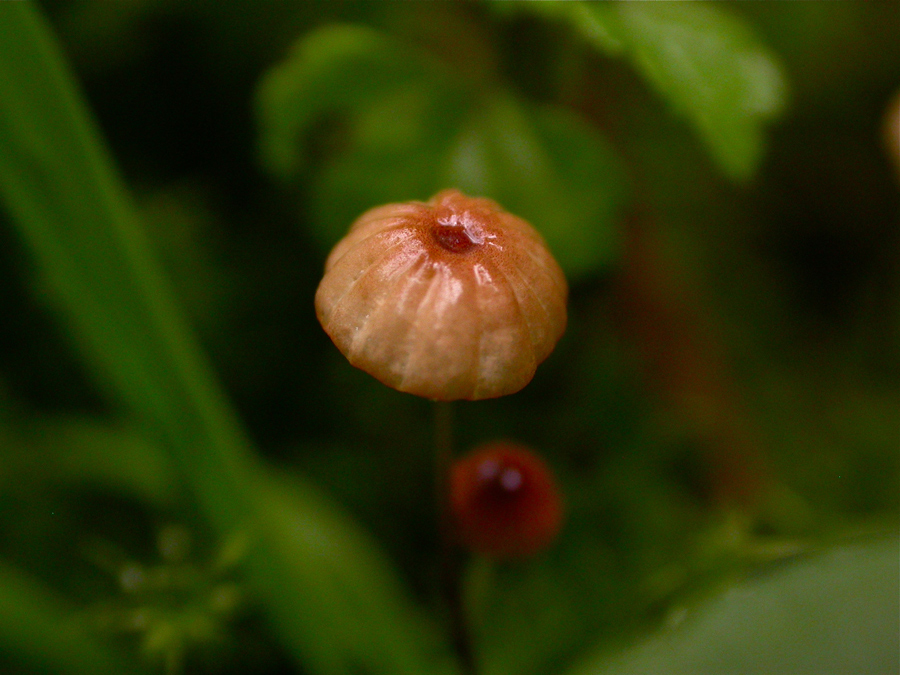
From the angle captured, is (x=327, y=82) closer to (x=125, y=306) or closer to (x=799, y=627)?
(x=125, y=306)

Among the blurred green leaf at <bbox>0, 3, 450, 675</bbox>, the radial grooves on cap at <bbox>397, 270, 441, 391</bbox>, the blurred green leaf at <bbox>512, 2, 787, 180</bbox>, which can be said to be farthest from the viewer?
the blurred green leaf at <bbox>512, 2, 787, 180</bbox>

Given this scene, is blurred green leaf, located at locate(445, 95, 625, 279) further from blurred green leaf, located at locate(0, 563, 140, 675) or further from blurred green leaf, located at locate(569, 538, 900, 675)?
blurred green leaf, located at locate(0, 563, 140, 675)

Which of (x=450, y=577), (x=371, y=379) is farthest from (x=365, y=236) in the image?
(x=371, y=379)

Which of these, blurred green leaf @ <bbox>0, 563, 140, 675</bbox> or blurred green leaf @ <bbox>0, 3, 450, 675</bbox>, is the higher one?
blurred green leaf @ <bbox>0, 3, 450, 675</bbox>

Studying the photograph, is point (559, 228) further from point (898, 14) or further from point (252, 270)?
point (898, 14)

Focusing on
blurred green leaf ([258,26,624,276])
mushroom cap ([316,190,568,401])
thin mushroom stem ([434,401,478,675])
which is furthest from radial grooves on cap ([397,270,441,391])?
blurred green leaf ([258,26,624,276])

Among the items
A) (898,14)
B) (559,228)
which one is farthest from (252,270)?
(898,14)

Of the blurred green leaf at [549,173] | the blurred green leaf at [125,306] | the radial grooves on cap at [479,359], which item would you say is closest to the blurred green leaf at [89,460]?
the blurred green leaf at [125,306]
